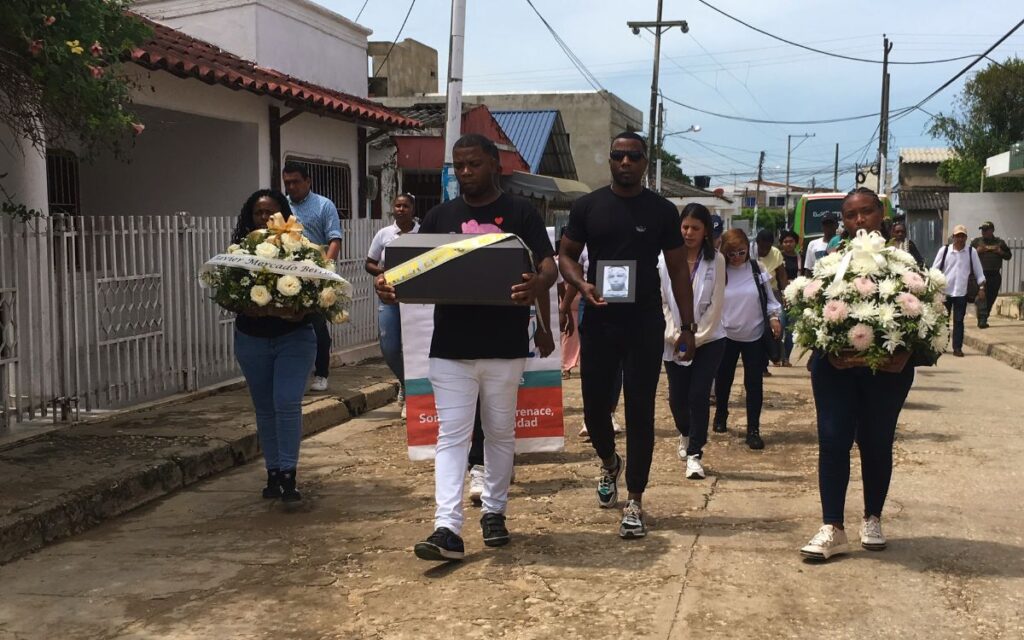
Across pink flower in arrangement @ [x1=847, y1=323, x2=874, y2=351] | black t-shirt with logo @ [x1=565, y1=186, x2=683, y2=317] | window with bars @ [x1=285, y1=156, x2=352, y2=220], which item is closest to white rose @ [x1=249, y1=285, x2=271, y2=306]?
black t-shirt with logo @ [x1=565, y1=186, x2=683, y2=317]

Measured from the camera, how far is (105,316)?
28.5ft

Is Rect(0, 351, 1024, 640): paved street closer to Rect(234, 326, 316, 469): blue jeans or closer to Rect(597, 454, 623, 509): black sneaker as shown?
Rect(597, 454, 623, 509): black sneaker

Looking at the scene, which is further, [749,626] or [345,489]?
[345,489]

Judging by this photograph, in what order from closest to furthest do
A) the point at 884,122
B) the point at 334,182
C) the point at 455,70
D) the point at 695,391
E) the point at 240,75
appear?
1. the point at 695,391
2. the point at 240,75
3. the point at 455,70
4. the point at 334,182
5. the point at 884,122

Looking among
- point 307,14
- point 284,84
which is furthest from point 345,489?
point 307,14

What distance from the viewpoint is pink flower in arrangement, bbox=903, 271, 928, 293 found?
5.00 metres

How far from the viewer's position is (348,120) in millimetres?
14375

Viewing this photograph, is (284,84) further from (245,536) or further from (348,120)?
(245,536)

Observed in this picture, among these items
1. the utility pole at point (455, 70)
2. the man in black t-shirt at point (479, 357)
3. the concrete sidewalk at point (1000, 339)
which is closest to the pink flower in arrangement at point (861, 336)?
the man in black t-shirt at point (479, 357)

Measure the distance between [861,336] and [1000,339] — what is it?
1261 centimetres

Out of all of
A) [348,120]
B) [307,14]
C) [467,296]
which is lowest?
[467,296]

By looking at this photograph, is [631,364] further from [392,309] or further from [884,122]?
[884,122]

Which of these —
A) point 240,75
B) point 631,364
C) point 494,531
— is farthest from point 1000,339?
point 494,531

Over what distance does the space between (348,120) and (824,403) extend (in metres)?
10.2
